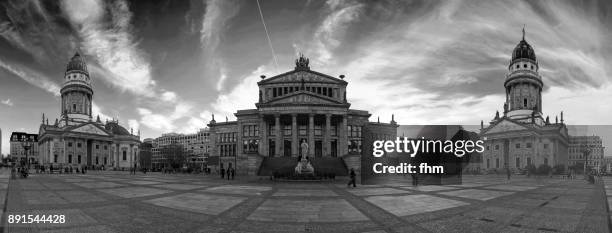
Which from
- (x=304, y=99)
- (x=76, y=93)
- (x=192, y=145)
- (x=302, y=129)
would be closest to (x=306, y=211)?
(x=304, y=99)

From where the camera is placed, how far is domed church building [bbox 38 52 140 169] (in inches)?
3548

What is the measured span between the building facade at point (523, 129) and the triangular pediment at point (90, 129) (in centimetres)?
11154

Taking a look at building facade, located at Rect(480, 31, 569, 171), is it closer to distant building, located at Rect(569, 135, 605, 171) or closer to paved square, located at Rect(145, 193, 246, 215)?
distant building, located at Rect(569, 135, 605, 171)

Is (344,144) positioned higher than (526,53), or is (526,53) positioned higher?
(526,53)

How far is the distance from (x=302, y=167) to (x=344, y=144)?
93.0 feet

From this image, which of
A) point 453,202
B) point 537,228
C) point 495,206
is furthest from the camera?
point 453,202

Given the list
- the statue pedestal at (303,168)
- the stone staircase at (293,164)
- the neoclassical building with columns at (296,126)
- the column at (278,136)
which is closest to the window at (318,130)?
the neoclassical building with columns at (296,126)

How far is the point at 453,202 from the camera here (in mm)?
16859

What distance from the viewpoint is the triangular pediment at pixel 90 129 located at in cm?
9475

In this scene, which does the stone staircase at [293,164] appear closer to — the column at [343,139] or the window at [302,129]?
the column at [343,139]

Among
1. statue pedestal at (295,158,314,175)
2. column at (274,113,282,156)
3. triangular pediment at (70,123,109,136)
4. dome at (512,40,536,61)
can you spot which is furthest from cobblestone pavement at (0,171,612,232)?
triangular pediment at (70,123,109,136)

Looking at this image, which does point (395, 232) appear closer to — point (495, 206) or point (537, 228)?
point (537, 228)

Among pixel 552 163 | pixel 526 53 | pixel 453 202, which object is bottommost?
pixel 552 163

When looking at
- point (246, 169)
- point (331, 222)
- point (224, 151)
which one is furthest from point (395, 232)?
point (224, 151)
